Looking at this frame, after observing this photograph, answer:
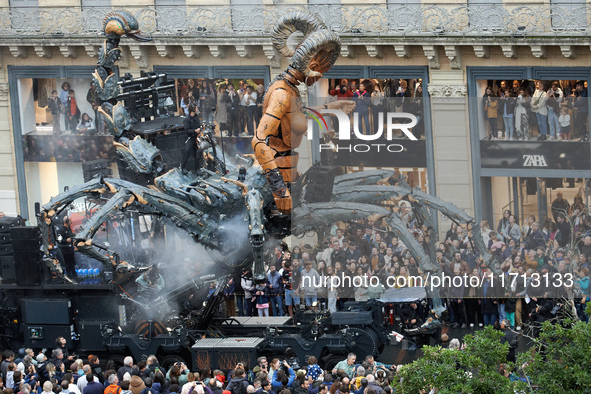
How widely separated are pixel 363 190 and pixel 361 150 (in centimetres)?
245

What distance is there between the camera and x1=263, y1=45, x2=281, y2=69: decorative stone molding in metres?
35.2

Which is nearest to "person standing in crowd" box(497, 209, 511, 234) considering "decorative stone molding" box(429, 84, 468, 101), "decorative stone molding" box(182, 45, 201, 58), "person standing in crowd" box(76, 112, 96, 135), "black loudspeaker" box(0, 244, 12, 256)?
"decorative stone molding" box(429, 84, 468, 101)

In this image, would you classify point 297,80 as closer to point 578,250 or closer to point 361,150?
point 361,150

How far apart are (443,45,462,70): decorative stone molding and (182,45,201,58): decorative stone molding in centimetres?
687

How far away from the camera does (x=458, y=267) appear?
2480cm

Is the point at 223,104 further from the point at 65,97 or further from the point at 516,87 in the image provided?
the point at 516,87

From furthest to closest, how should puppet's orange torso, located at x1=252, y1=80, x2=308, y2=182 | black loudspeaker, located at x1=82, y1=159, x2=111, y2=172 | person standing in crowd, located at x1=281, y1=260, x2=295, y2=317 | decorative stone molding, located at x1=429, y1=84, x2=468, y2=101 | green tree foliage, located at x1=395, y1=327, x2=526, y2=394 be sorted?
decorative stone molding, located at x1=429, y1=84, x2=468, y2=101
black loudspeaker, located at x1=82, y1=159, x2=111, y2=172
person standing in crowd, located at x1=281, y1=260, x2=295, y2=317
puppet's orange torso, located at x1=252, y1=80, x2=308, y2=182
green tree foliage, located at x1=395, y1=327, x2=526, y2=394

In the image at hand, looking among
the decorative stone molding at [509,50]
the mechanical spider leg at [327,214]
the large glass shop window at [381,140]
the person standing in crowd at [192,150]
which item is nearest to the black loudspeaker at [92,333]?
the person standing in crowd at [192,150]

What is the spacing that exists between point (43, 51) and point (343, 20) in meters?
8.74

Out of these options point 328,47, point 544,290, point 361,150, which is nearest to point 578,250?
point 544,290

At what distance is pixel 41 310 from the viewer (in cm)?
2641

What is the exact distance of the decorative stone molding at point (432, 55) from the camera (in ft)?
110

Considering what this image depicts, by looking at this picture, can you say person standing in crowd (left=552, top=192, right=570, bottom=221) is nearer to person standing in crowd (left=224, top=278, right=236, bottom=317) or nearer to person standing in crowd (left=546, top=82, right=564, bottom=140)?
person standing in crowd (left=546, top=82, right=564, bottom=140)

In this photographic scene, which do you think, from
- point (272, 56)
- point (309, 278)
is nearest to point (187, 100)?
point (272, 56)
